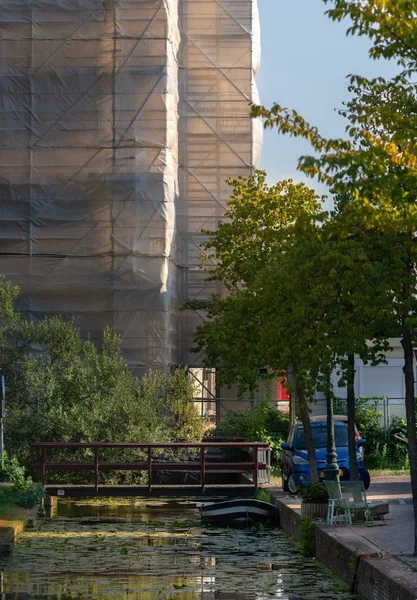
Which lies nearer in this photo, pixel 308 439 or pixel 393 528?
pixel 393 528

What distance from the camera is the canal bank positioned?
12891 mm

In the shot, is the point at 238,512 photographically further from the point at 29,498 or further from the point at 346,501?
the point at 346,501

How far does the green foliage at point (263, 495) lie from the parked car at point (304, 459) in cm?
51

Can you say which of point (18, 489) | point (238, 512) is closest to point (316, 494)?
point (238, 512)

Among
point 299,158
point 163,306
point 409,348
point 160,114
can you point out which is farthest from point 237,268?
point 299,158

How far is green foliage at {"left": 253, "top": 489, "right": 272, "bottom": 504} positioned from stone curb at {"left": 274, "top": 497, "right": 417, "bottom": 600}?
8.33 meters

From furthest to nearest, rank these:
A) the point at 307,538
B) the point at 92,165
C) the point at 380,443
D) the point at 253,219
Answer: the point at 92,165 < the point at 380,443 < the point at 253,219 < the point at 307,538

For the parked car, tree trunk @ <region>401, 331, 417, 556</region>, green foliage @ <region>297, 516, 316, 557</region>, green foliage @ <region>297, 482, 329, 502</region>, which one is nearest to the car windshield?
the parked car

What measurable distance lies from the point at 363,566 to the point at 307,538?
14.9 feet

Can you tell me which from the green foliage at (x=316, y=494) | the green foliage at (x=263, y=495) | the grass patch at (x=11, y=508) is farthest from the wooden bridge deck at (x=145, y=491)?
the green foliage at (x=316, y=494)

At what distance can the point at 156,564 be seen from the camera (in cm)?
1788

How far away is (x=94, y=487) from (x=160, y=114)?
14.6 meters

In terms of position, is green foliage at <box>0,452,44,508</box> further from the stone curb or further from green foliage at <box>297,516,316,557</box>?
the stone curb

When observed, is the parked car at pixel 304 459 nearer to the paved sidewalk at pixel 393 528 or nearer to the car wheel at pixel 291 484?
the car wheel at pixel 291 484
